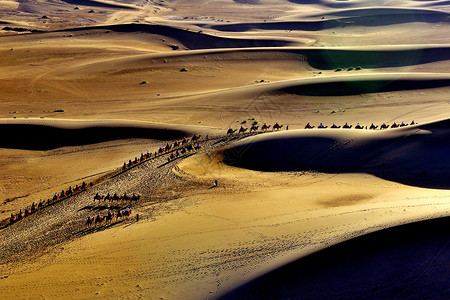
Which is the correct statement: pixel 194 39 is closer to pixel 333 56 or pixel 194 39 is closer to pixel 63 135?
pixel 333 56

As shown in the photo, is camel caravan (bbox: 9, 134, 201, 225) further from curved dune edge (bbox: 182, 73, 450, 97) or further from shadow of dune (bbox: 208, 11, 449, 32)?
shadow of dune (bbox: 208, 11, 449, 32)

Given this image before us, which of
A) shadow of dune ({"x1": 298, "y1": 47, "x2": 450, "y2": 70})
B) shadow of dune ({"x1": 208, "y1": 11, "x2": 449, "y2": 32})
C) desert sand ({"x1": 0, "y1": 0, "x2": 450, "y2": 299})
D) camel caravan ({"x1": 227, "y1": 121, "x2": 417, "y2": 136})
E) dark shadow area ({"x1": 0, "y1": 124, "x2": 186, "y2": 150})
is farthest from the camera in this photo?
shadow of dune ({"x1": 208, "y1": 11, "x2": 449, "y2": 32})

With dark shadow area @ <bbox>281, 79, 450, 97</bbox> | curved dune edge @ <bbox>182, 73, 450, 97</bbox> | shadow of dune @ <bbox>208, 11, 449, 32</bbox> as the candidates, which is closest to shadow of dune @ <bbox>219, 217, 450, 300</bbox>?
dark shadow area @ <bbox>281, 79, 450, 97</bbox>

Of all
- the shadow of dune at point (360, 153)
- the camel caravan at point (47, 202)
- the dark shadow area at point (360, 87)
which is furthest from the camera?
the dark shadow area at point (360, 87)

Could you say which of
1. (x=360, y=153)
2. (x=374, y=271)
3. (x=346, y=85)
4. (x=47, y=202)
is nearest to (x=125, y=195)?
(x=47, y=202)

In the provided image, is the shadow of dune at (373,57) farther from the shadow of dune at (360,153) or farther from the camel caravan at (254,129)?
the shadow of dune at (360,153)

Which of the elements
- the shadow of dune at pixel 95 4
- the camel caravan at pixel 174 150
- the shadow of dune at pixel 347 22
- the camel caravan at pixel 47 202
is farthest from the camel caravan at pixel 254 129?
the shadow of dune at pixel 95 4

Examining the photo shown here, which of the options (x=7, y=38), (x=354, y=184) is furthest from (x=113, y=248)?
(x=7, y=38)
